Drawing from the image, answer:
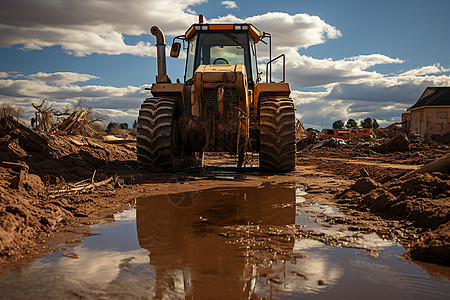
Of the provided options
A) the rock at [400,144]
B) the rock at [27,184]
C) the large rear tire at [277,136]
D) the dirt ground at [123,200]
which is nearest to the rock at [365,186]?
the dirt ground at [123,200]

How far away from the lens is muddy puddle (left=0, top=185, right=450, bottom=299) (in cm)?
241

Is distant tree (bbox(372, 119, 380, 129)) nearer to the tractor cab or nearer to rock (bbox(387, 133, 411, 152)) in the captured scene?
rock (bbox(387, 133, 411, 152))

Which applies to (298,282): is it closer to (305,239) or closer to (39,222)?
(305,239)

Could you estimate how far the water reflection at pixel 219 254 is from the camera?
2.48 m

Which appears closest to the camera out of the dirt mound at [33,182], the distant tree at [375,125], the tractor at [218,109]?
the dirt mound at [33,182]

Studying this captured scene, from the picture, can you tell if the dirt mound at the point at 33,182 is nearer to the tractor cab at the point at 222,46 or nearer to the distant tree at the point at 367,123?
the tractor cab at the point at 222,46

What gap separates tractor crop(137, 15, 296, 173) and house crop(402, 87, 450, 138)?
78.6ft

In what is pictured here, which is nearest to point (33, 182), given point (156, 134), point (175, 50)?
point (156, 134)

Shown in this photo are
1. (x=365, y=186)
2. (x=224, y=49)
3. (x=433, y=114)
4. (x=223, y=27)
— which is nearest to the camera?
(x=365, y=186)

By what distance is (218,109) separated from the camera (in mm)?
8047

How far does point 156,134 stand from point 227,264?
18.2ft

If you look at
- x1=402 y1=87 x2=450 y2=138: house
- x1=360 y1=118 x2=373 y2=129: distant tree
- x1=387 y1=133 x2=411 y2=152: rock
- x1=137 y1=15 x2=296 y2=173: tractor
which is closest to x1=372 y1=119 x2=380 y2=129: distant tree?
x1=360 y1=118 x2=373 y2=129: distant tree

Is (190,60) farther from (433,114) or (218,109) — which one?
(433,114)

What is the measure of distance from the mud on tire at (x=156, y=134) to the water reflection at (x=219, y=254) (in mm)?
2988
